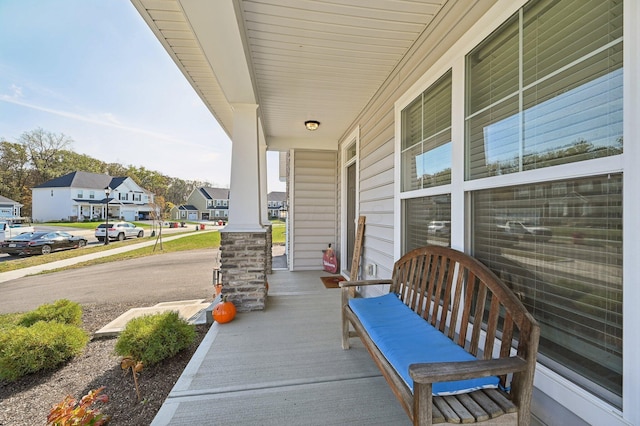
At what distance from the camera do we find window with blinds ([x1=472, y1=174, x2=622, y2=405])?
3.11 feet

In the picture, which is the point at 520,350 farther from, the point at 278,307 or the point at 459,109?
the point at 278,307

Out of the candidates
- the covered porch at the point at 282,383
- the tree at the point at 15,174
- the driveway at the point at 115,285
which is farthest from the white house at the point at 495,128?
the tree at the point at 15,174

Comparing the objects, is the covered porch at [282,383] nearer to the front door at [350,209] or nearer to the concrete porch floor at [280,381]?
the concrete porch floor at [280,381]

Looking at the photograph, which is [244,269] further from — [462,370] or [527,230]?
[527,230]

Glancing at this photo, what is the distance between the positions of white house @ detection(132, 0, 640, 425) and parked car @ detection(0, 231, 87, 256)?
1286 centimetres

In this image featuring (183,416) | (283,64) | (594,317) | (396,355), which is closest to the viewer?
(594,317)

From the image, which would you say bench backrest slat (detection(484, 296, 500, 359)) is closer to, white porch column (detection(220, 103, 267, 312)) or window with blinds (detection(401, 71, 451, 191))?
window with blinds (detection(401, 71, 451, 191))

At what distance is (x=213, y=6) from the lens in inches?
66.1

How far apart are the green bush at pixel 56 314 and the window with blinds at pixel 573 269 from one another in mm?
4820

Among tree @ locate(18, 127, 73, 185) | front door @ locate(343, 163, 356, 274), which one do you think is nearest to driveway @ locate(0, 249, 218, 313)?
front door @ locate(343, 163, 356, 274)

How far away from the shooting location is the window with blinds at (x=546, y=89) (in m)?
0.98

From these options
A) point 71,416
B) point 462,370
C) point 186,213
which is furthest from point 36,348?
point 186,213

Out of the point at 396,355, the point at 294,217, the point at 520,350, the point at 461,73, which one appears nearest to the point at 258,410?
the point at 396,355

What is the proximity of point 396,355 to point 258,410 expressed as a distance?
3.05 feet
